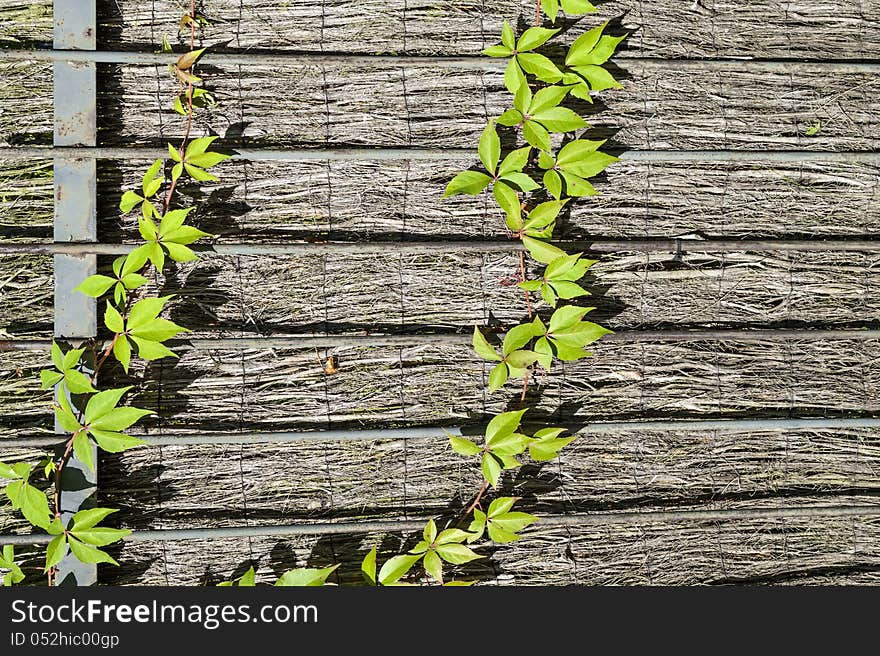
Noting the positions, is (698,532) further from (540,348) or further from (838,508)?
(540,348)

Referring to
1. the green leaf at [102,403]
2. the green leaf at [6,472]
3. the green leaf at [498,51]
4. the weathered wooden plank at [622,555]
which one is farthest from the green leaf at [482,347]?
the green leaf at [6,472]

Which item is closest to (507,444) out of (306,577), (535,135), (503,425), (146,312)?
(503,425)

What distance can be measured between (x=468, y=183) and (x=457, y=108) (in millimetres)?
165

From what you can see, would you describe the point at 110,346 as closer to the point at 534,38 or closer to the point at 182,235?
the point at 182,235

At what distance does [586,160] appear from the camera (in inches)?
41.8

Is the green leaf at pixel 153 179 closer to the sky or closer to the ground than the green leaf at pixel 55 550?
closer to the sky

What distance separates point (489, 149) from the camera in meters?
1.03

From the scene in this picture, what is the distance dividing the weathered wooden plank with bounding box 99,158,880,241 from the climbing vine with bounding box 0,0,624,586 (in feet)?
0.15

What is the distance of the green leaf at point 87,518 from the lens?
40.0 inches

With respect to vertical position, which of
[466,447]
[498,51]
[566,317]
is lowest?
[466,447]

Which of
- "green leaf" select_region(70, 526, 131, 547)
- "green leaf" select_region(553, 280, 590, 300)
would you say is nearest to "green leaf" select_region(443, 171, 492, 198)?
"green leaf" select_region(553, 280, 590, 300)

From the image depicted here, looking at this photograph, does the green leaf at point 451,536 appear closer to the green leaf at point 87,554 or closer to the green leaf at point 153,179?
the green leaf at point 87,554

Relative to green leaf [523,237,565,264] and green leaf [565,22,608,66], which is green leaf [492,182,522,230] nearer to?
green leaf [523,237,565,264]

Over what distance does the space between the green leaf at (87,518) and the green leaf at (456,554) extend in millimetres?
538
